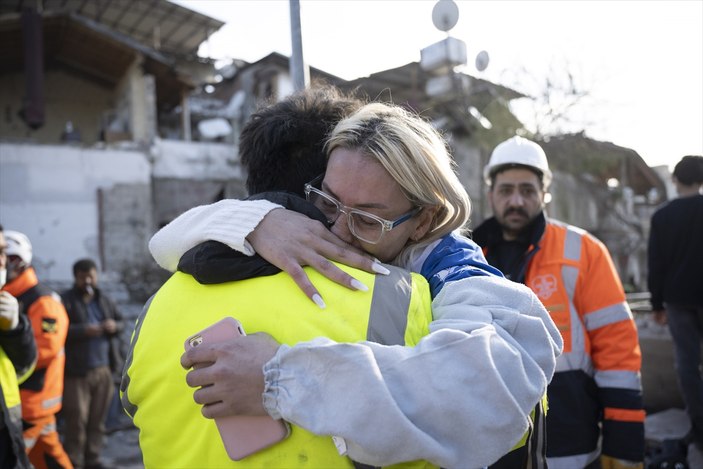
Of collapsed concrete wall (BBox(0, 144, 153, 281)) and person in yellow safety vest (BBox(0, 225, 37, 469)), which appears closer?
person in yellow safety vest (BBox(0, 225, 37, 469))

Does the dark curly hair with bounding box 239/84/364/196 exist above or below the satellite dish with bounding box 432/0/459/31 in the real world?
below

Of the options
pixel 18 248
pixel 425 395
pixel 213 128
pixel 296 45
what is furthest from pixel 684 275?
pixel 213 128

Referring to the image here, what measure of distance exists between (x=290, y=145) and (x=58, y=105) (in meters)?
20.2

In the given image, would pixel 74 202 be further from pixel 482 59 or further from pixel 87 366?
pixel 482 59

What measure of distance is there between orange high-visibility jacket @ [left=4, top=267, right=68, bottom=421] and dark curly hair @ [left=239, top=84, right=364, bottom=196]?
3.52 meters

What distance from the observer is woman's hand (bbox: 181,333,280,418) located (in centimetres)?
115

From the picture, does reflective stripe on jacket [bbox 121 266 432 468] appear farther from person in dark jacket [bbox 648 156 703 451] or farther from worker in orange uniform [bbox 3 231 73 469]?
person in dark jacket [bbox 648 156 703 451]

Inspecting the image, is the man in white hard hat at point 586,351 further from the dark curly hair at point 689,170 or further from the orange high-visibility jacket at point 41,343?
the orange high-visibility jacket at point 41,343

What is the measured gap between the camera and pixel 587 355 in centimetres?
278

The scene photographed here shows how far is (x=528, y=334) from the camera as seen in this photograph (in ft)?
3.97

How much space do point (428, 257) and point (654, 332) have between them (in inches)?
197

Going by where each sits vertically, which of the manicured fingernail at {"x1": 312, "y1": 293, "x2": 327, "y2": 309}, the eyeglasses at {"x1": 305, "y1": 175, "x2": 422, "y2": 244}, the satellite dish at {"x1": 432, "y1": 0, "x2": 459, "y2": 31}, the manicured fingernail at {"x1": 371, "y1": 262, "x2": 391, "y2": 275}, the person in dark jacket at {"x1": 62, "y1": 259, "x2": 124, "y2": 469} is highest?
the satellite dish at {"x1": 432, "y1": 0, "x2": 459, "y2": 31}

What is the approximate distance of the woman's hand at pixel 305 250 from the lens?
4.00 feet

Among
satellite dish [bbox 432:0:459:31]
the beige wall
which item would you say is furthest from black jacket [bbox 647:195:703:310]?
the beige wall
